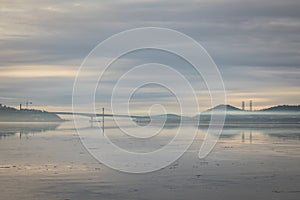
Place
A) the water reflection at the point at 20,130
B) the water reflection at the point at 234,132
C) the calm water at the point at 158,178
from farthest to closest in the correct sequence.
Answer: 1. the water reflection at the point at 20,130
2. the water reflection at the point at 234,132
3. the calm water at the point at 158,178

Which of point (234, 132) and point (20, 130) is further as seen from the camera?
point (20, 130)

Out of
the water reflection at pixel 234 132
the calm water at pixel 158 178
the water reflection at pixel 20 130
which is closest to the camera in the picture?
the calm water at pixel 158 178

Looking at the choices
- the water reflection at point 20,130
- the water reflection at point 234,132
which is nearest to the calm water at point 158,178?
the water reflection at point 234,132

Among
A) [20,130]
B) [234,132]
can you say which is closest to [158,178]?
[234,132]

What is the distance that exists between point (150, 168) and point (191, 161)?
3.49m

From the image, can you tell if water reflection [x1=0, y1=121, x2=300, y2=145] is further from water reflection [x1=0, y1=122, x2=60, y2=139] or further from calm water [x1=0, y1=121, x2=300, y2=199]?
calm water [x1=0, y1=121, x2=300, y2=199]

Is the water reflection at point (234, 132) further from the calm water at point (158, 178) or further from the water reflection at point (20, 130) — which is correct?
the calm water at point (158, 178)

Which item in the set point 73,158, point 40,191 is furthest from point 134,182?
point 73,158

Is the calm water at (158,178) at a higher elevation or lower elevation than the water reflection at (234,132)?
lower

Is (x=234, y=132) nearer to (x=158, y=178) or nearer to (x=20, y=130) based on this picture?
(x=20, y=130)

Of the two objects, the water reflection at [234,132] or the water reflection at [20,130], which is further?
the water reflection at [20,130]

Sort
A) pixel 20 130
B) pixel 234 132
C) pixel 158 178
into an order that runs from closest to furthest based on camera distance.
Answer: pixel 158 178, pixel 234 132, pixel 20 130

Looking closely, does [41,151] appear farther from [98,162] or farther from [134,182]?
[134,182]

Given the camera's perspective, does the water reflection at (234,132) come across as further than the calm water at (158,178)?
Yes
